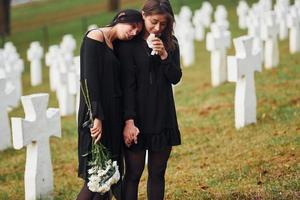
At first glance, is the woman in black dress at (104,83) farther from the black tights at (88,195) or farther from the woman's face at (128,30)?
the black tights at (88,195)

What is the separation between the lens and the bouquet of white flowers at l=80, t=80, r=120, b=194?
6184 millimetres

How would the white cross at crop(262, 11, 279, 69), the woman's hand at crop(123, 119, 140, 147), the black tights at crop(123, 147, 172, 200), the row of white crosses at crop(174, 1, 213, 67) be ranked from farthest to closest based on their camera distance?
1. the row of white crosses at crop(174, 1, 213, 67)
2. the white cross at crop(262, 11, 279, 69)
3. the black tights at crop(123, 147, 172, 200)
4. the woman's hand at crop(123, 119, 140, 147)

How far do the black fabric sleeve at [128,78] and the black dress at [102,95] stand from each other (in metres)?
0.05

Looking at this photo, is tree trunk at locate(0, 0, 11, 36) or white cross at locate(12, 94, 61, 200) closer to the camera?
white cross at locate(12, 94, 61, 200)

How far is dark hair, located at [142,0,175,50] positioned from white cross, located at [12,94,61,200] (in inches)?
77.5

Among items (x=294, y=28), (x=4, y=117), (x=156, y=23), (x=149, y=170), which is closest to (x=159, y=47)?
(x=156, y=23)

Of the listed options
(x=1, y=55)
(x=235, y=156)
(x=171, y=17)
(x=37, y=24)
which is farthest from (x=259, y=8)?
(x=37, y=24)

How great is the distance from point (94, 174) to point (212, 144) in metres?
3.87

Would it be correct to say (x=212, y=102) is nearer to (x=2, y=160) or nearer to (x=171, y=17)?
(x=2, y=160)

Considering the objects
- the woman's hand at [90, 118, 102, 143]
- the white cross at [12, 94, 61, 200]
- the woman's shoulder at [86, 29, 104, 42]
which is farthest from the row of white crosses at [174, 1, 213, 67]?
the woman's hand at [90, 118, 102, 143]

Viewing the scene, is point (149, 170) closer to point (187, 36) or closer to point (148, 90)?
point (148, 90)

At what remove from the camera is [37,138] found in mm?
7918

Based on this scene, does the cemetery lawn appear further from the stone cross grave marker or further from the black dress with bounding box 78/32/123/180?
the black dress with bounding box 78/32/123/180

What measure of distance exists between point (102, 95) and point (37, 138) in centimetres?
186
